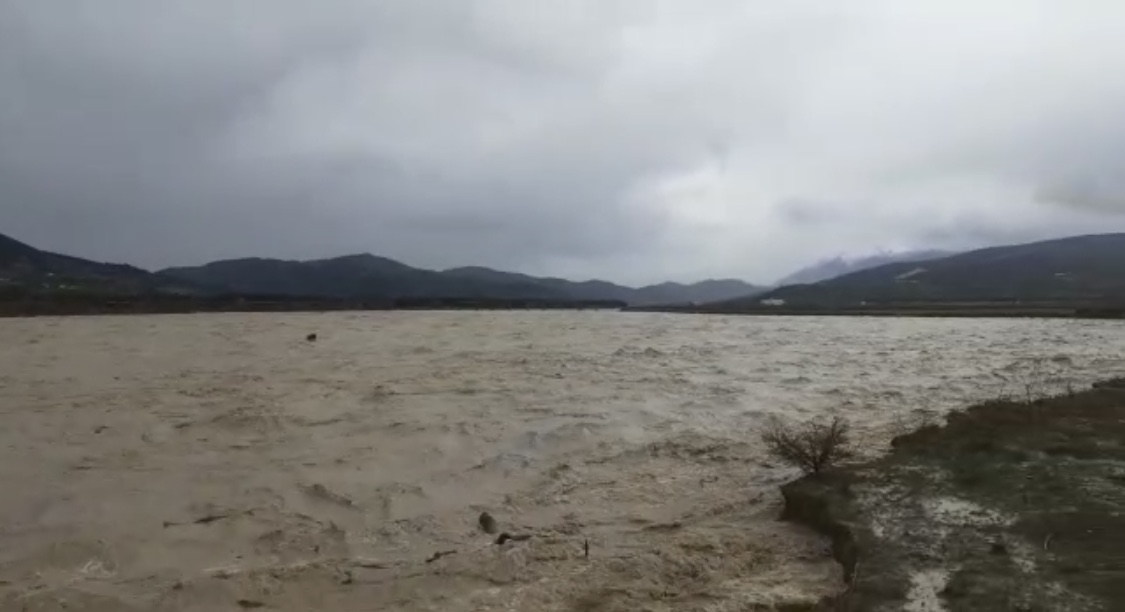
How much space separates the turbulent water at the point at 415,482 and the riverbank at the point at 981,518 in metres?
0.72

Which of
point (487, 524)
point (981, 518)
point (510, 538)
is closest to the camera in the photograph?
point (981, 518)

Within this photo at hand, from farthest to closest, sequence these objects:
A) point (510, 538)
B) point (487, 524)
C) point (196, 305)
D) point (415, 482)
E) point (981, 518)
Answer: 1. point (196, 305)
2. point (415, 482)
3. point (487, 524)
4. point (510, 538)
5. point (981, 518)

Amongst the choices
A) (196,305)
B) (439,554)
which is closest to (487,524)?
(439,554)

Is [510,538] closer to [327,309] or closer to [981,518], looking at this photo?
[981,518]

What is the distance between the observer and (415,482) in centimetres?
1594

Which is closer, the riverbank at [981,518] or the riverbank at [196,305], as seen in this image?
the riverbank at [981,518]

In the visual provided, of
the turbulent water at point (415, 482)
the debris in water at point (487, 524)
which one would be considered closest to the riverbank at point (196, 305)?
the turbulent water at point (415, 482)

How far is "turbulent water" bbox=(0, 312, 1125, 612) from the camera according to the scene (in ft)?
33.6

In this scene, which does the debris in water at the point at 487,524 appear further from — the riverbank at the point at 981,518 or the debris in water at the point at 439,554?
the riverbank at the point at 981,518

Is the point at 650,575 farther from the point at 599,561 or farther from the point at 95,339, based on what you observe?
the point at 95,339

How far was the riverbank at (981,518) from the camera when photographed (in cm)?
838

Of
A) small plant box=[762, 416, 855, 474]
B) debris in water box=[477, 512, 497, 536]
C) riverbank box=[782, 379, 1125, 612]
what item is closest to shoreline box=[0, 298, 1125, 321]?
debris in water box=[477, 512, 497, 536]

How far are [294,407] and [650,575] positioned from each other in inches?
686

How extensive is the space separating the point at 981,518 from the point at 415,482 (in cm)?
957
